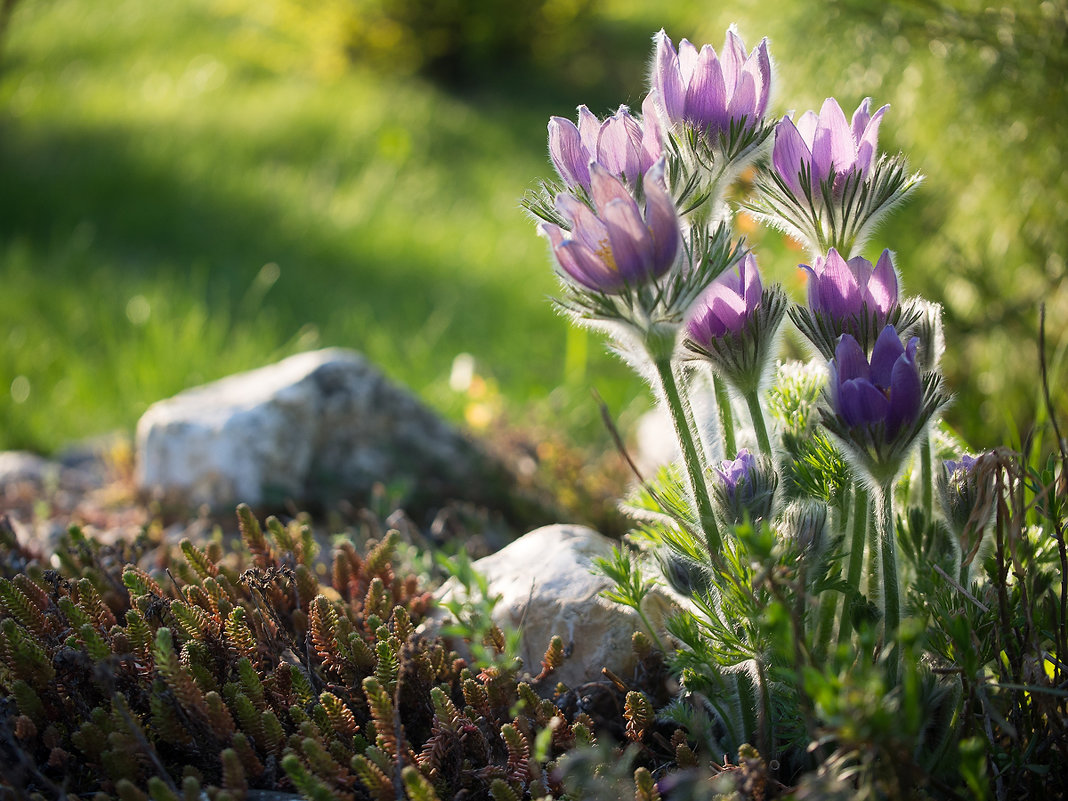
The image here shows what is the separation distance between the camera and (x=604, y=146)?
1367 millimetres

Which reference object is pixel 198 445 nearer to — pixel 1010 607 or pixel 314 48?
pixel 1010 607

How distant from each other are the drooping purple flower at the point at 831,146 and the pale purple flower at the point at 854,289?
149mm

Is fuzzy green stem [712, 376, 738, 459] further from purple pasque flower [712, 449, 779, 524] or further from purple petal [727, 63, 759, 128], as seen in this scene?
purple petal [727, 63, 759, 128]

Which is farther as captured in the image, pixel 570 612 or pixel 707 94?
pixel 570 612

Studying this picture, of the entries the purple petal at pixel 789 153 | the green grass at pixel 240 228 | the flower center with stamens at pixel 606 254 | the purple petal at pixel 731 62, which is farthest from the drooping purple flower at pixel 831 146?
the green grass at pixel 240 228

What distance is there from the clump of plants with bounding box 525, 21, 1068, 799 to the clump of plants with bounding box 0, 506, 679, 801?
0.80ft

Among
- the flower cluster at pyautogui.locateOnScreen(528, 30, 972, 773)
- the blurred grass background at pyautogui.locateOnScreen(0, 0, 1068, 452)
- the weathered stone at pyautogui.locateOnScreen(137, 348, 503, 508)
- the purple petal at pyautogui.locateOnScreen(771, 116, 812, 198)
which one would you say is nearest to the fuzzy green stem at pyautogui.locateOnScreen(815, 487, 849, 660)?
the flower cluster at pyautogui.locateOnScreen(528, 30, 972, 773)

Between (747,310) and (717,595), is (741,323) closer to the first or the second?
(747,310)

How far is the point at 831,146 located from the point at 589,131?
377mm

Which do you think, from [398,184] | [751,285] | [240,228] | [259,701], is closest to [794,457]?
[751,285]

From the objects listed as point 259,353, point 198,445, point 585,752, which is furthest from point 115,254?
point 585,752

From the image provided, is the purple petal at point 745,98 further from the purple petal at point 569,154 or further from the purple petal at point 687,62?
the purple petal at point 569,154

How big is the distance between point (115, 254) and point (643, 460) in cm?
428

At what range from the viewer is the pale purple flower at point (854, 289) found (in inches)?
52.4
